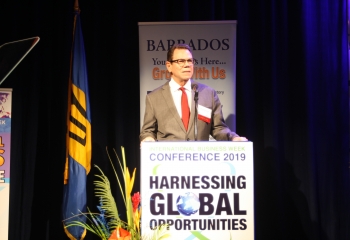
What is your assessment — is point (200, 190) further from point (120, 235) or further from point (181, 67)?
point (181, 67)

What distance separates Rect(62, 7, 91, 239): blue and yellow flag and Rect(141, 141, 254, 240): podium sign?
177 centimetres

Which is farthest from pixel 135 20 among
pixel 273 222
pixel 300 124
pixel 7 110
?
pixel 273 222

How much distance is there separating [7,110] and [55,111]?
0.79 m

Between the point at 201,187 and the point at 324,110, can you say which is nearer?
the point at 201,187

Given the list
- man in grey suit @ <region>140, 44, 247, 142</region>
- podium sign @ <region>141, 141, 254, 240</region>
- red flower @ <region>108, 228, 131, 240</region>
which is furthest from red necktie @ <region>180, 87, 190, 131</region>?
red flower @ <region>108, 228, 131, 240</region>

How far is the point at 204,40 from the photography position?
13.2 feet

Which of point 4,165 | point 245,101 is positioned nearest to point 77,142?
point 4,165

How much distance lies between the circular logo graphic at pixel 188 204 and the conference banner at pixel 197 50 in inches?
76.9

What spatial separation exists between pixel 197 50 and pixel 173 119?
849mm

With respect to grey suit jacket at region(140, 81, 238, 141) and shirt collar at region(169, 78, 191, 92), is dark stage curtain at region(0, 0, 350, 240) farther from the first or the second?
shirt collar at region(169, 78, 191, 92)

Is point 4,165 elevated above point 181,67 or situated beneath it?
situated beneath

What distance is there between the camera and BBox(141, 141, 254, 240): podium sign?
2.12 m

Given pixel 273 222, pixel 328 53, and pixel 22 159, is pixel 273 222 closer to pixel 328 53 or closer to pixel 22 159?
pixel 328 53

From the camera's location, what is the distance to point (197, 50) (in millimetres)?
4020
